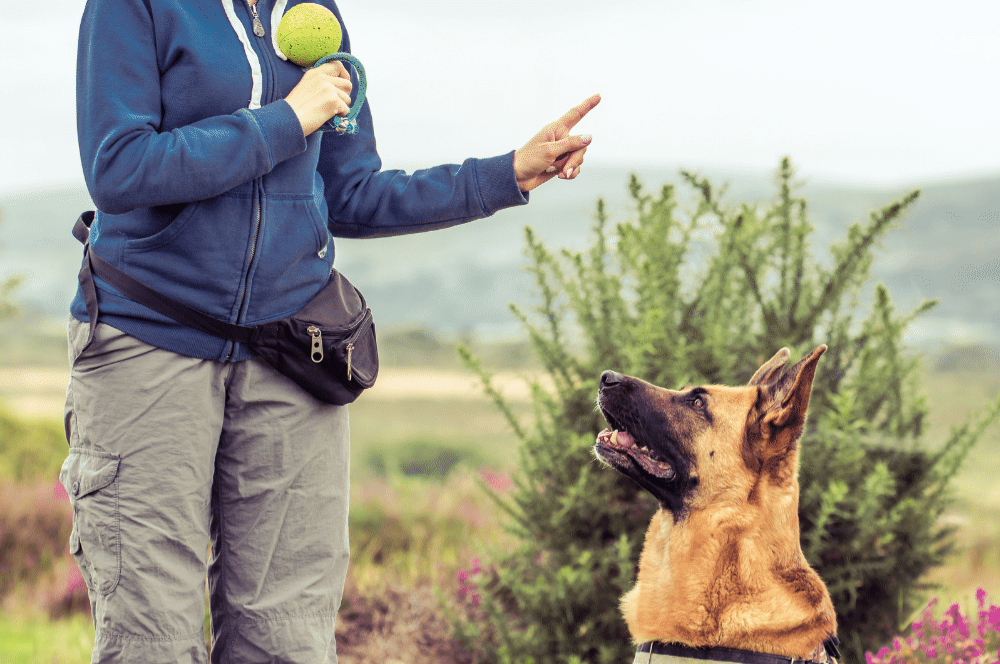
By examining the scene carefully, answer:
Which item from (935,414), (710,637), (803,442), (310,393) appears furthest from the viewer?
(935,414)

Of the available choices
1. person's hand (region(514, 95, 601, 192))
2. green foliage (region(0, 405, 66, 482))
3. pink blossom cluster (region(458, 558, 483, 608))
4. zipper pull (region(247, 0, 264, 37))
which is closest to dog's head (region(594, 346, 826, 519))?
person's hand (region(514, 95, 601, 192))

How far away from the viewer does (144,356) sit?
70.6 inches

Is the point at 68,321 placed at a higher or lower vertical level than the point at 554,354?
higher

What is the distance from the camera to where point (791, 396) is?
218 cm

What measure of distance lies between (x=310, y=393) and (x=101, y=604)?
0.66 m

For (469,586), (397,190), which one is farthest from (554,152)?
(469,586)

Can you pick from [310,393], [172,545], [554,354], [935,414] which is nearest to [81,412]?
[172,545]

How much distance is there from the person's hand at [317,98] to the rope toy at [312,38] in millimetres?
68

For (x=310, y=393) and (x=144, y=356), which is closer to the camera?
(x=144, y=356)

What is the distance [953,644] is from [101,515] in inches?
107

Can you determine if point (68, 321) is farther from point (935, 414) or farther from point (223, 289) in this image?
point (935, 414)

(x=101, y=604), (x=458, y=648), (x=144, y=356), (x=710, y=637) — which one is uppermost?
(x=144, y=356)

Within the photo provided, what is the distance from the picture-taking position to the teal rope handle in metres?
1.98

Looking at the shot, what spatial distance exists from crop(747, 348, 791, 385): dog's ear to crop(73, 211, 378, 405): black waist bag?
1.21 meters
